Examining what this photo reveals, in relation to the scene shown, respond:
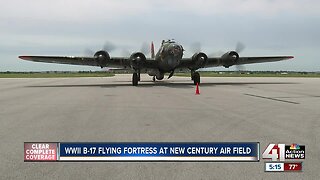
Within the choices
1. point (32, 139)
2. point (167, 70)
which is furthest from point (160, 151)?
point (167, 70)

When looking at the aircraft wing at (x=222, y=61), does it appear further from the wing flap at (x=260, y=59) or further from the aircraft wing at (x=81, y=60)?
the aircraft wing at (x=81, y=60)

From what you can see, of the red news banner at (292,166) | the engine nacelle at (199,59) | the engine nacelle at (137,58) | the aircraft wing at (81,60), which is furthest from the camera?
the aircraft wing at (81,60)

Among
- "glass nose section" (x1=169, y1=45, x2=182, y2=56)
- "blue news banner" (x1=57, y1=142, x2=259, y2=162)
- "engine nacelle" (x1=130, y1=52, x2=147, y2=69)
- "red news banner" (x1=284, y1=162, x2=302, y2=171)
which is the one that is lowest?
"red news banner" (x1=284, y1=162, x2=302, y2=171)

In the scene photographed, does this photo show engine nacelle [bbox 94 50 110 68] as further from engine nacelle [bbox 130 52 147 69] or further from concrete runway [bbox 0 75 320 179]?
concrete runway [bbox 0 75 320 179]

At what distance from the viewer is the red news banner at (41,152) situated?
5.32 m

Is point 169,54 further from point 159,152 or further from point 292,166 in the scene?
point 292,166

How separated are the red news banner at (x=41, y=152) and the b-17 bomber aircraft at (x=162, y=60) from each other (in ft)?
77.9

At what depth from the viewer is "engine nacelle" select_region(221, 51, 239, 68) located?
1223 inches

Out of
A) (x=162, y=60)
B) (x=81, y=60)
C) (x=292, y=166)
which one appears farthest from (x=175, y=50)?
(x=292, y=166)

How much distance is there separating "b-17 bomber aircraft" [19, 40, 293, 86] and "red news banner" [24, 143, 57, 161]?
23.7 meters

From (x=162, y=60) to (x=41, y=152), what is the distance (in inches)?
997

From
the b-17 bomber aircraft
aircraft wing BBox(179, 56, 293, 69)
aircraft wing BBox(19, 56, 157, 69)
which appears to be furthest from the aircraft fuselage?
aircraft wing BBox(179, 56, 293, 69)

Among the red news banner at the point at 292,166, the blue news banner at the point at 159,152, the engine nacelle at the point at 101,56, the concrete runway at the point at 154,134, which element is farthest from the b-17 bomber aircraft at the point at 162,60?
the red news banner at the point at 292,166

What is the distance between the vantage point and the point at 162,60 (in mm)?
30344
